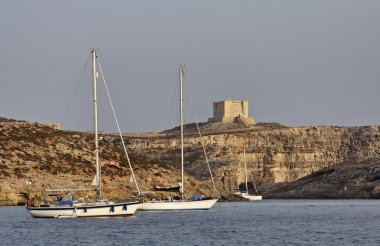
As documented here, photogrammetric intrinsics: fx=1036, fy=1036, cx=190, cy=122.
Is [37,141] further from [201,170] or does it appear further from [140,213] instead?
[201,170]

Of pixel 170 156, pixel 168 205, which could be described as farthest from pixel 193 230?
pixel 170 156

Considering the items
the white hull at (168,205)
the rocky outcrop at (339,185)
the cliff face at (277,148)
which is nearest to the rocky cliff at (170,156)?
the cliff face at (277,148)

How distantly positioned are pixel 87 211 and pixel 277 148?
111923mm

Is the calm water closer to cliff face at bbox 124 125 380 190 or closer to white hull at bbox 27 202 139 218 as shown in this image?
white hull at bbox 27 202 139 218

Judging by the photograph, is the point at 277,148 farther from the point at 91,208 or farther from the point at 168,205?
the point at 91,208

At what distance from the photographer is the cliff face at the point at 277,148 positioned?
16900 cm

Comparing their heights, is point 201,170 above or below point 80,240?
above

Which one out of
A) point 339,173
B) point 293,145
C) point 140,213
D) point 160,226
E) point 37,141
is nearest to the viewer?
point 160,226

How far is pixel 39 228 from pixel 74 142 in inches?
1841

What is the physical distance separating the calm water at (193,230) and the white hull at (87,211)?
0.46 m

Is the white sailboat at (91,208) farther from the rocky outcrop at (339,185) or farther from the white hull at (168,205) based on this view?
the rocky outcrop at (339,185)

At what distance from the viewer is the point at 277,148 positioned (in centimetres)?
17862

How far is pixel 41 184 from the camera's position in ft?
304

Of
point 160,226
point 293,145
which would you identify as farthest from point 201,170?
point 160,226
